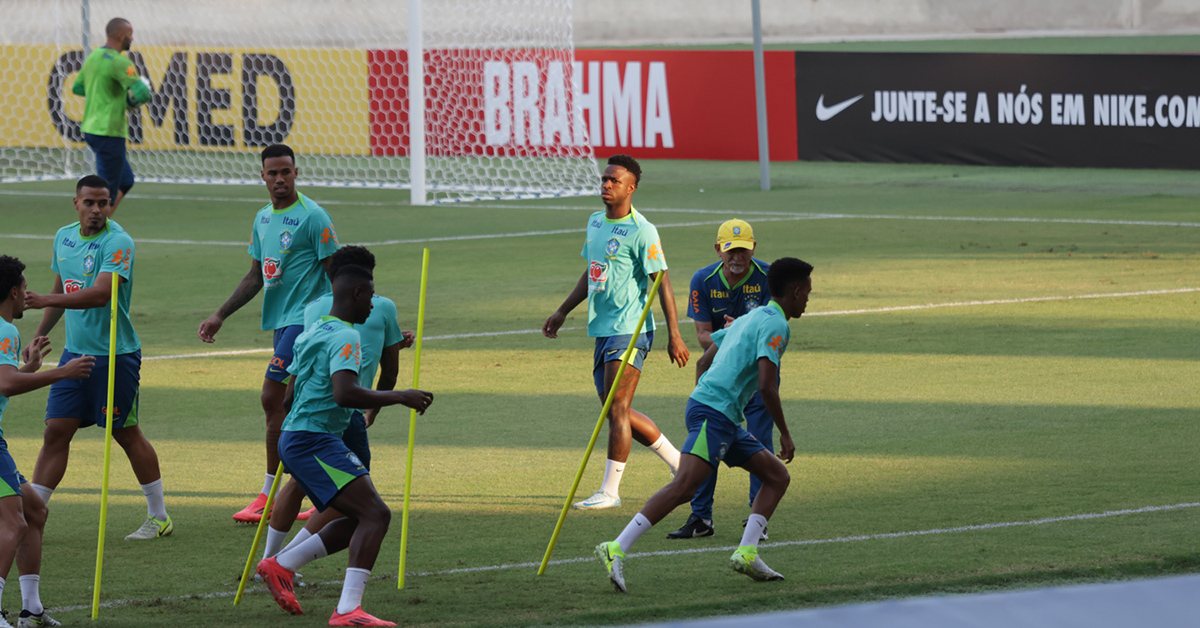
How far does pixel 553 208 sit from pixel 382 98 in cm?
797

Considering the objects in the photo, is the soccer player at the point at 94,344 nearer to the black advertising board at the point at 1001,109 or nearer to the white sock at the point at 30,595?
the white sock at the point at 30,595

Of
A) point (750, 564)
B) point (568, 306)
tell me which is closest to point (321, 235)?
point (568, 306)

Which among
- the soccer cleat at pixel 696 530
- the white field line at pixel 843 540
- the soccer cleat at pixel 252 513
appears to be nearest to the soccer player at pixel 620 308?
the soccer cleat at pixel 696 530

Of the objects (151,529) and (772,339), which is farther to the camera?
(151,529)

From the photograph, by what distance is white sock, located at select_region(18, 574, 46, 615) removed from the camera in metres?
5.83

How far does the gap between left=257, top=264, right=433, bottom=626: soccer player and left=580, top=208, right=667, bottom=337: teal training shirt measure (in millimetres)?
2296

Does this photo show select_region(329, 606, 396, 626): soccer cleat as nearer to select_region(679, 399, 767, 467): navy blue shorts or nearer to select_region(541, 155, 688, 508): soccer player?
select_region(679, 399, 767, 467): navy blue shorts

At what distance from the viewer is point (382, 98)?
104ft

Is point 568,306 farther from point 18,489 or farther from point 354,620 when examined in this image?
point 18,489

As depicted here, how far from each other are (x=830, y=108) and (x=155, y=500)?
Result: 2537 cm

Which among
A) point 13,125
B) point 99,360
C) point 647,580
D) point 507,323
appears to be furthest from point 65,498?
point 13,125

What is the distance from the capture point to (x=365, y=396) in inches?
225

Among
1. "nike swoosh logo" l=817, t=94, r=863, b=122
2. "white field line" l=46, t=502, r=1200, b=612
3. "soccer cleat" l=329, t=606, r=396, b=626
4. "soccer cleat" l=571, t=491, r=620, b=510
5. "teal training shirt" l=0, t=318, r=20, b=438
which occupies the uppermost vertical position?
"nike swoosh logo" l=817, t=94, r=863, b=122

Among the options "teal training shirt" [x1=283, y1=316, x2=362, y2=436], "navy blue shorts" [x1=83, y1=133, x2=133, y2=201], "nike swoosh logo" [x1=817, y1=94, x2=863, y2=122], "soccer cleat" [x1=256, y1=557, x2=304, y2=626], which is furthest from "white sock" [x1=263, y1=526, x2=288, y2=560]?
"nike swoosh logo" [x1=817, y1=94, x2=863, y2=122]
